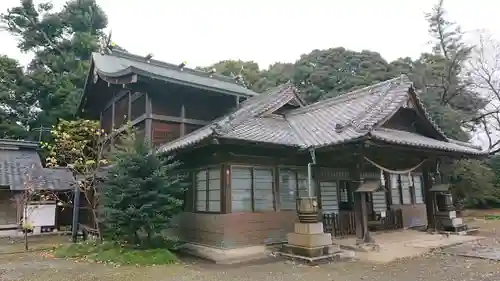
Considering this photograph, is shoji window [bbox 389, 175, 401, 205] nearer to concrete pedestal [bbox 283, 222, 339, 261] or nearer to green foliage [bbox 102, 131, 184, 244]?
concrete pedestal [bbox 283, 222, 339, 261]

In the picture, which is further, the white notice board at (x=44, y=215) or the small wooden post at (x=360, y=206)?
the white notice board at (x=44, y=215)

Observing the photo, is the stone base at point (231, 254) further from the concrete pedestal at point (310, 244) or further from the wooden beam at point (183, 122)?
the wooden beam at point (183, 122)

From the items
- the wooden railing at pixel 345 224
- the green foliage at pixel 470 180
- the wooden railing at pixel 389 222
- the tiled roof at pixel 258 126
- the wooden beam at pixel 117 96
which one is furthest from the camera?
the green foliage at pixel 470 180

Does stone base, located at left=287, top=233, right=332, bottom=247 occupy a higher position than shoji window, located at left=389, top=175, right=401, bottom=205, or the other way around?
shoji window, located at left=389, top=175, right=401, bottom=205

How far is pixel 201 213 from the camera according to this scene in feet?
34.4

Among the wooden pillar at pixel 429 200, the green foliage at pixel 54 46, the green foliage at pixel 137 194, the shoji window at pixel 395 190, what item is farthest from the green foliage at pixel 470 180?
the green foliage at pixel 54 46

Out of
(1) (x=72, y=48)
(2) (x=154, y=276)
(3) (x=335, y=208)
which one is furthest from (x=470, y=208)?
(1) (x=72, y=48)

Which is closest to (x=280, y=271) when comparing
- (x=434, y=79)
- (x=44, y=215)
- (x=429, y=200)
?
(x=429, y=200)

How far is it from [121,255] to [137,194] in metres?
1.65

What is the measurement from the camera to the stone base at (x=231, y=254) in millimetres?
9039

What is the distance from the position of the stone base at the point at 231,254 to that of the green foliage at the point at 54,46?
21078 mm

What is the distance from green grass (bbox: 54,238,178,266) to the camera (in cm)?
886

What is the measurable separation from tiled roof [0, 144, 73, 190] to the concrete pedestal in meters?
13.0

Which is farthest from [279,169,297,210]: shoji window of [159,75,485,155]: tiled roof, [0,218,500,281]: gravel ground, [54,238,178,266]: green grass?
[54,238,178,266]: green grass
